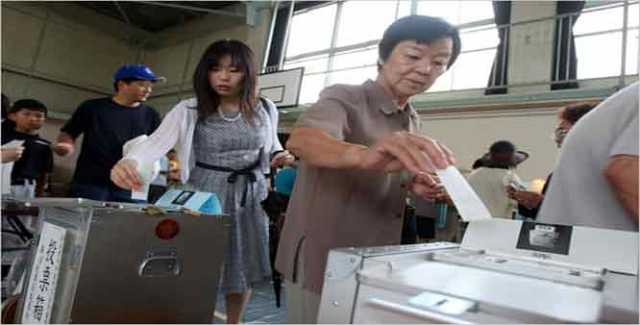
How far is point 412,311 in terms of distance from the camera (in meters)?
0.32

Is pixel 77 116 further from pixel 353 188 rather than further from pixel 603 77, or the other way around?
pixel 603 77

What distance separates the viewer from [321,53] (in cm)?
502

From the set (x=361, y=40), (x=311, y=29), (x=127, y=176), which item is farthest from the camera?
(x=311, y=29)

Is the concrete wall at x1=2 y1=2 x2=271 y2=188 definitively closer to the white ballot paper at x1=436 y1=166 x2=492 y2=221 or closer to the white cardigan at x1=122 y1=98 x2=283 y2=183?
the white cardigan at x1=122 y1=98 x2=283 y2=183

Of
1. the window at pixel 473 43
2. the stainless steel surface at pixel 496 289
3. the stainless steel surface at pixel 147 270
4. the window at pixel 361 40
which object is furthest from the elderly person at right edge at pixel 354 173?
the window at pixel 473 43

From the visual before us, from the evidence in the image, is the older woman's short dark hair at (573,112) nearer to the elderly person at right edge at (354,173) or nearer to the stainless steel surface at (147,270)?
the elderly person at right edge at (354,173)

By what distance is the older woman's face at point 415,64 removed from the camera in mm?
749

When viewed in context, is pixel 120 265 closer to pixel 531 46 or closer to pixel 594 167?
pixel 594 167

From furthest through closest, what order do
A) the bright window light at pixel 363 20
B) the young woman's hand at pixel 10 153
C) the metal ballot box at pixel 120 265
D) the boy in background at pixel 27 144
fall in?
the bright window light at pixel 363 20 → the boy in background at pixel 27 144 → the young woman's hand at pixel 10 153 → the metal ballot box at pixel 120 265

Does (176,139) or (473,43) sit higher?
(473,43)

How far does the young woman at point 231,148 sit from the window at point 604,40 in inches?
118

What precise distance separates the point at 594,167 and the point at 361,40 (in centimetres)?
423

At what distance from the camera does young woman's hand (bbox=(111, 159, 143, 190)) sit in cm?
86

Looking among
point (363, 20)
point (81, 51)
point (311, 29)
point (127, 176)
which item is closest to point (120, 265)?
point (127, 176)
